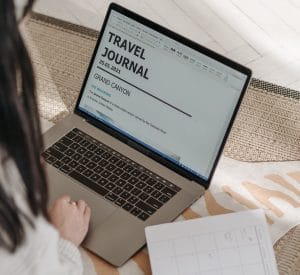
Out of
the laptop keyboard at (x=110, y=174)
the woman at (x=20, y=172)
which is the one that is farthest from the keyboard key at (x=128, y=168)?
the woman at (x=20, y=172)

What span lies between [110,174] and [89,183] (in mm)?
37

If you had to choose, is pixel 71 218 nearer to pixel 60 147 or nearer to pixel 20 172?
pixel 60 147

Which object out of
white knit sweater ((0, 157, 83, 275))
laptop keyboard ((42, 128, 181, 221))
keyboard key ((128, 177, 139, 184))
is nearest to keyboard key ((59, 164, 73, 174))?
laptop keyboard ((42, 128, 181, 221))

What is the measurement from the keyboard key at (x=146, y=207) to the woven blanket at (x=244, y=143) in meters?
0.05

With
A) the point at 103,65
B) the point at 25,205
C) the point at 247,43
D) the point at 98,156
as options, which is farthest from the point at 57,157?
the point at 247,43

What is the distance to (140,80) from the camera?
1002 mm

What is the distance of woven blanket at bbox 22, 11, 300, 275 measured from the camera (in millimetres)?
958

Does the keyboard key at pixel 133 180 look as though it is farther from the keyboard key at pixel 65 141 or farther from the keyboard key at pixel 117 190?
the keyboard key at pixel 65 141

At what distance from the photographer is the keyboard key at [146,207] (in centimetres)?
96

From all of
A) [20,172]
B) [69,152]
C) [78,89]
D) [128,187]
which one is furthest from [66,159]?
[20,172]

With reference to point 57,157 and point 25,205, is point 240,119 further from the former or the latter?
point 25,205

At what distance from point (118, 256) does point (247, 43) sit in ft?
3.21

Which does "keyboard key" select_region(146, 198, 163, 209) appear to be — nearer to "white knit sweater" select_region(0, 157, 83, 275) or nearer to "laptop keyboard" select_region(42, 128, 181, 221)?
"laptop keyboard" select_region(42, 128, 181, 221)

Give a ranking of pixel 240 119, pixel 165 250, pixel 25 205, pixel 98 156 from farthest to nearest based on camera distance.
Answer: pixel 240 119, pixel 98 156, pixel 165 250, pixel 25 205
